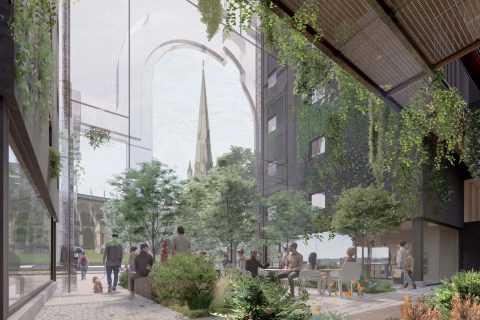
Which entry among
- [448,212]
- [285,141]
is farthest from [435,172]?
[285,141]

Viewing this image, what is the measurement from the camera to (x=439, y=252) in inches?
858

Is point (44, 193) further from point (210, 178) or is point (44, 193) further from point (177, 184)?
point (210, 178)

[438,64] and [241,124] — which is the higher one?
[241,124]

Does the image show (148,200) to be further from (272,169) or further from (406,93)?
(272,169)

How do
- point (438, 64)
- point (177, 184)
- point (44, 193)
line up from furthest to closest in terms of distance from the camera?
point (177, 184) → point (44, 193) → point (438, 64)

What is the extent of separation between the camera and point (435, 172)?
58.5 feet

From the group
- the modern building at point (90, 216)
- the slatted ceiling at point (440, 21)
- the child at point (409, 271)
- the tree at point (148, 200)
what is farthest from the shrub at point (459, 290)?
the modern building at point (90, 216)

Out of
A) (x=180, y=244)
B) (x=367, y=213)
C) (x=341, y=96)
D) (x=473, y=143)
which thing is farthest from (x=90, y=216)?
(x=341, y=96)

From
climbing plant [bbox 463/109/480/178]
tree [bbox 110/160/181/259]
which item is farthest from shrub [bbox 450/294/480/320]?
tree [bbox 110/160/181/259]

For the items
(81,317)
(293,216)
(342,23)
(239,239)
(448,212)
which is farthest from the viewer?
(239,239)

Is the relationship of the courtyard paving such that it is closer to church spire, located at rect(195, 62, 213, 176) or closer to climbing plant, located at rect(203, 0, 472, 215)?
climbing plant, located at rect(203, 0, 472, 215)

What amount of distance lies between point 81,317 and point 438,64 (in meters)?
7.17

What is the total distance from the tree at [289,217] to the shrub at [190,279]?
13.8 m

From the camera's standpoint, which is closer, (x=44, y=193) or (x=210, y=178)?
(x=44, y=193)
